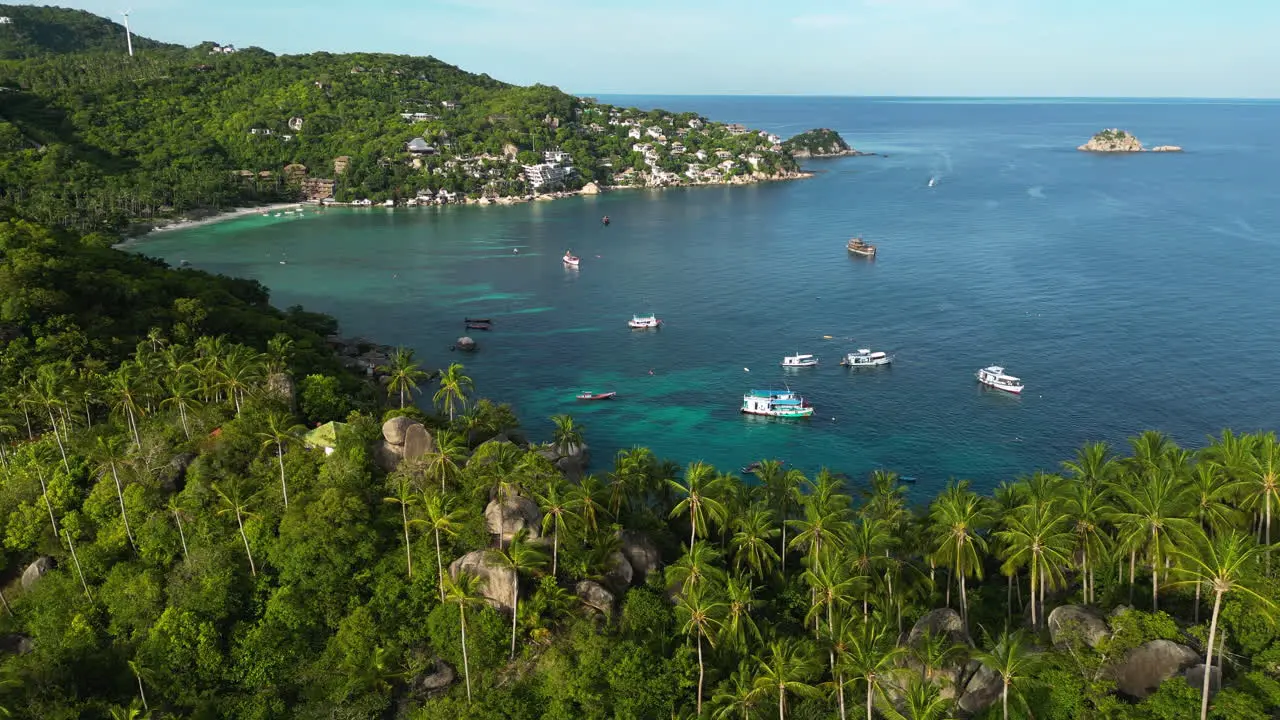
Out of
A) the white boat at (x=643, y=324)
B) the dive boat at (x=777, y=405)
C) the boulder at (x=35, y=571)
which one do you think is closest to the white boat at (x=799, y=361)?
the dive boat at (x=777, y=405)

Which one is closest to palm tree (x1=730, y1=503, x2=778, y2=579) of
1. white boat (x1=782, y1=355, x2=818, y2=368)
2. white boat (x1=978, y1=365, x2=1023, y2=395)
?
white boat (x1=782, y1=355, x2=818, y2=368)

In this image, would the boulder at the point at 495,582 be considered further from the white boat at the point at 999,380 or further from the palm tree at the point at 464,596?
the white boat at the point at 999,380

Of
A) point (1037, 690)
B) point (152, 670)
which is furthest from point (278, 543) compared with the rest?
point (1037, 690)

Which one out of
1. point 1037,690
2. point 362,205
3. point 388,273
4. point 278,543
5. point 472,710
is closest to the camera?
point 1037,690

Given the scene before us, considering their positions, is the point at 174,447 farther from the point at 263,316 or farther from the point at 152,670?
the point at 263,316

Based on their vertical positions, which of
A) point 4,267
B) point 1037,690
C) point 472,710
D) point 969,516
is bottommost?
point 472,710

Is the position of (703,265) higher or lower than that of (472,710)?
higher

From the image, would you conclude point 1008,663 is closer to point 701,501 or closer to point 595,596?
point 701,501

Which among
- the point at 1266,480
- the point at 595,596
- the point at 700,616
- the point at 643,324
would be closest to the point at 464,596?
the point at 595,596
